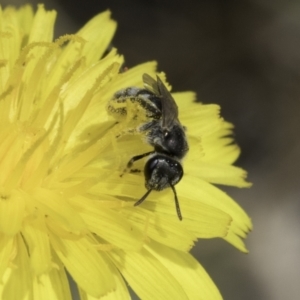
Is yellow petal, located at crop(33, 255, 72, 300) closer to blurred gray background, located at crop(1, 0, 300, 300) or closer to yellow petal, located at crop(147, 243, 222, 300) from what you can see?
yellow petal, located at crop(147, 243, 222, 300)

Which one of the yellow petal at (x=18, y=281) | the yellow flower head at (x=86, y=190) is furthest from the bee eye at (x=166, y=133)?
the yellow petal at (x=18, y=281)

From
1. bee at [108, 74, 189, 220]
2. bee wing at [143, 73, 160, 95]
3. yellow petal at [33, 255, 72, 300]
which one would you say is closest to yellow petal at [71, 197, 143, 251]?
bee at [108, 74, 189, 220]

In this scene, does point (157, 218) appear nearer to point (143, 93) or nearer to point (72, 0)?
point (143, 93)

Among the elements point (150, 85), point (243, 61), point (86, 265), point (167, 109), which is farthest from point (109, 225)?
point (243, 61)

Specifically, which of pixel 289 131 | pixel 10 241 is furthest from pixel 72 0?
pixel 10 241

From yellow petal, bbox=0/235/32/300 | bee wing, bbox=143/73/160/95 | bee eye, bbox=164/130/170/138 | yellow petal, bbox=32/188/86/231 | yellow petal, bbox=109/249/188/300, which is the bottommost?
yellow petal, bbox=0/235/32/300

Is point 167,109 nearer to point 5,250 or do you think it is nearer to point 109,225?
point 109,225

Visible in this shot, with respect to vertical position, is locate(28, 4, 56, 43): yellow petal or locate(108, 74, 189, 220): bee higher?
locate(28, 4, 56, 43): yellow petal
